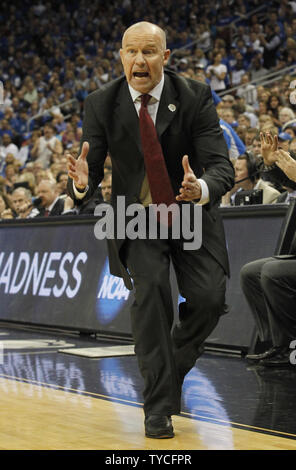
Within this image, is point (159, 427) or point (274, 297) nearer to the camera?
point (159, 427)

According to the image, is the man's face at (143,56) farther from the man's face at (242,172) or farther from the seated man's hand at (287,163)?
the man's face at (242,172)

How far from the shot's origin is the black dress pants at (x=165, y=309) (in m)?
4.06

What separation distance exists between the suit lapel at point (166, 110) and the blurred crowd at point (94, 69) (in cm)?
357

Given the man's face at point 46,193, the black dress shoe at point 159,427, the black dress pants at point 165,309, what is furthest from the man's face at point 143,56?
the man's face at point 46,193

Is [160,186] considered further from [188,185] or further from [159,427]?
[159,427]

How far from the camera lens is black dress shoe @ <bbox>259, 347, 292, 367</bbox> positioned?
645 cm

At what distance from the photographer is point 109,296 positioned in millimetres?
8375

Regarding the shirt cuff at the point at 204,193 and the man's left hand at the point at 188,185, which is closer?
the man's left hand at the point at 188,185

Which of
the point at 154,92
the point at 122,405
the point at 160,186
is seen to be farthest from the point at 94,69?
the point at 160,186

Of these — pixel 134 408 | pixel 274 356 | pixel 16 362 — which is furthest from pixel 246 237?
pixel 134 408

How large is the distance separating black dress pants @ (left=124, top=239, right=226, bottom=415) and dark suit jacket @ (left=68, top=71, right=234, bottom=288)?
124 mm

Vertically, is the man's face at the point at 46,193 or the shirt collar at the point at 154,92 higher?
the shirt collar at the point at 154,92

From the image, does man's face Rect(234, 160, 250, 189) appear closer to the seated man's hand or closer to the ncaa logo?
the ncaa logo

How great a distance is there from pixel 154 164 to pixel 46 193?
674 cm
